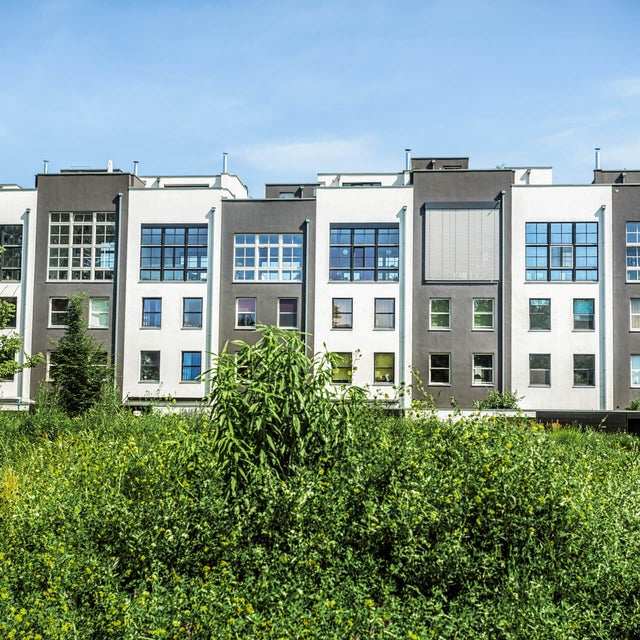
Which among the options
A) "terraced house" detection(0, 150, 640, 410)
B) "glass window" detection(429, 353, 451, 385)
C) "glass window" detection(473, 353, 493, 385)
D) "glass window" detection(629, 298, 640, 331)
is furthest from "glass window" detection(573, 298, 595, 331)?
"glass window" detection(429, 353, 451, 385)

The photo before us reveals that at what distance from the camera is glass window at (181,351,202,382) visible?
3844 cm

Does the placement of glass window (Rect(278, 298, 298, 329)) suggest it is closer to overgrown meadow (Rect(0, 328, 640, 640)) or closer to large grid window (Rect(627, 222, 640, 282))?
large grid window (Rect(627, 222, 640, 282))

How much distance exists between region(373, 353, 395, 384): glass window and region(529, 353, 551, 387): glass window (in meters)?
7.37

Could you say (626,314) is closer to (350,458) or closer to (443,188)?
(443,188)

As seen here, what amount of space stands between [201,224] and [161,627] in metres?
34.8

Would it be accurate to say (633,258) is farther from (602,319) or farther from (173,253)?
(173,253)

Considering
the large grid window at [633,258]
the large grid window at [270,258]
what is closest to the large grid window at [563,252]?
the large grid window at [633,258]

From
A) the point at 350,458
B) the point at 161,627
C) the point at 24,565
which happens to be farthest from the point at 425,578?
the point at 24,565

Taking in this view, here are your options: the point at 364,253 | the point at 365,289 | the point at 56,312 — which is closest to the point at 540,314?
the point at 365,289

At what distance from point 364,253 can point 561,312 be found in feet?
36.4

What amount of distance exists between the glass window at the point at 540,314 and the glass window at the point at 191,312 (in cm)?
1820

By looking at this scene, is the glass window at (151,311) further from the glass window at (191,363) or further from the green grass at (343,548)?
the green grass at (343,548)

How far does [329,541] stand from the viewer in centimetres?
687

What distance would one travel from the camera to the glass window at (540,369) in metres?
37.0
